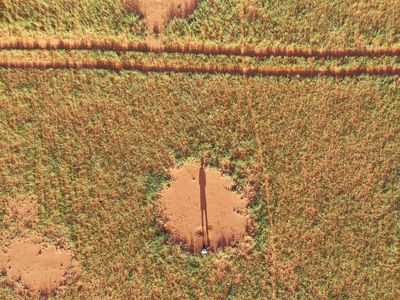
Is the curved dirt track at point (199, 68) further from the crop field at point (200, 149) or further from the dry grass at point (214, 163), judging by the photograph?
the dry grass at point (214, 163)

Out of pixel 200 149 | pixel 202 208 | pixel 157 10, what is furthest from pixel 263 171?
pixel 157 10

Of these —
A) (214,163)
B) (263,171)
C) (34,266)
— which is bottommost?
(34,266)

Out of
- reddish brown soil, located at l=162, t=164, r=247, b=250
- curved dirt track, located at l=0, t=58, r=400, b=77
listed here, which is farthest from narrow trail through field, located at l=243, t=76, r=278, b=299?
reddish brown soil, located at l=162, t=164, r=247, b=250

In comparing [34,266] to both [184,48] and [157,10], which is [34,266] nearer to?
[184,48]

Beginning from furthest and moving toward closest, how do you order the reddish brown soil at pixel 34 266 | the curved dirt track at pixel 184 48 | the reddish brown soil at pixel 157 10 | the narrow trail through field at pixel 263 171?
the narrow trail through field at pixel 263 171 → the reddish brown soil at pixel 157 10 → the curved dirt track at pixel 184 48 → the reddish brown soil at pixel 34 266

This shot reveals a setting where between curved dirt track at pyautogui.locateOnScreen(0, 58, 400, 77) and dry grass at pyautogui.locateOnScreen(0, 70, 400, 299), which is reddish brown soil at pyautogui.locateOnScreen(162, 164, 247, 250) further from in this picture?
curved dirt track at pyautogui.locateOnScreen(0, 58, 400, 77)

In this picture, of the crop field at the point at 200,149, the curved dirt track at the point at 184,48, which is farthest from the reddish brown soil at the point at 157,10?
the curved dirt track at the point at 184,48

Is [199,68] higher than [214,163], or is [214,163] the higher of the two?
[199,68]

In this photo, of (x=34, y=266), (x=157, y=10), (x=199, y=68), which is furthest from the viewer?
(x=199, y=68)
